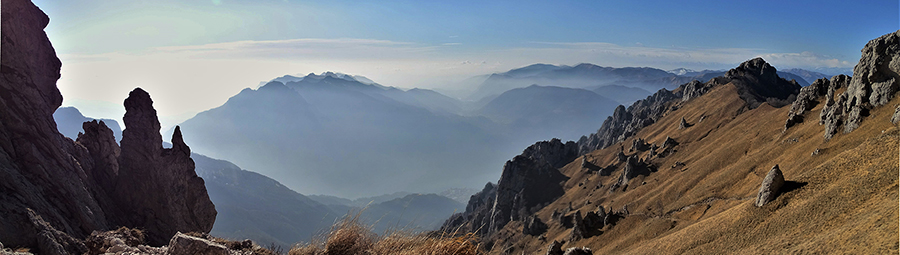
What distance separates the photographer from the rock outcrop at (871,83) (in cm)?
4753

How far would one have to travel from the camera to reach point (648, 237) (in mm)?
61562

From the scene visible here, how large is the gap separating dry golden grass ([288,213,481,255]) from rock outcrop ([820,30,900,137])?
63683 mm

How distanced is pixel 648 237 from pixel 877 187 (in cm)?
3622

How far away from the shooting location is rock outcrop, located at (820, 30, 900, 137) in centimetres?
4753

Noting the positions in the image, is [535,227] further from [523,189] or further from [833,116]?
[833,116]

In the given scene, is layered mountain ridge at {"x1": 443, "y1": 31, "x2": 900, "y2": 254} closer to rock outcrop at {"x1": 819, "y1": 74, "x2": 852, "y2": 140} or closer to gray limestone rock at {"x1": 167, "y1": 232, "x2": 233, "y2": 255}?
rock outcrop at {"x1": 819, "y1": 74, "x2": 852, "y2": 140}

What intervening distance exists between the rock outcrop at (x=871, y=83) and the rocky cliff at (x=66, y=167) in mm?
74782

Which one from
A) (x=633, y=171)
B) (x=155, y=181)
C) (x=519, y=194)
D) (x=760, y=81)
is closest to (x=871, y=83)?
(x=633, y=171)

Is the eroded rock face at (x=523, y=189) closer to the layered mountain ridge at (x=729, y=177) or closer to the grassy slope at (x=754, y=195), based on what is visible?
the layered mountain ridge at (x=729, y=177)

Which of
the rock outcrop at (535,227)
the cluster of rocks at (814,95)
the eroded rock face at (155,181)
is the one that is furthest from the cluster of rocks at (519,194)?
the eroded rock face at (155,181)

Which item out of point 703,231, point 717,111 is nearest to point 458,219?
point 717,111

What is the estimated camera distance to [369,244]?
8.45 metres

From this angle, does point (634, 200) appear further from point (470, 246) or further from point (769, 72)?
point (769, 72)

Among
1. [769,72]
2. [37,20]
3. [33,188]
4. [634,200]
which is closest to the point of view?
[33,188]
